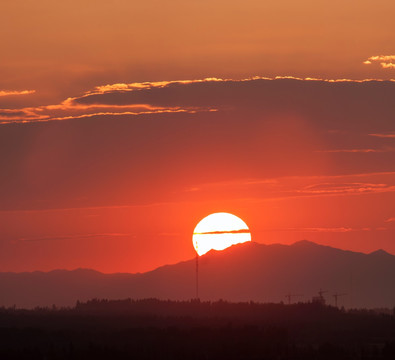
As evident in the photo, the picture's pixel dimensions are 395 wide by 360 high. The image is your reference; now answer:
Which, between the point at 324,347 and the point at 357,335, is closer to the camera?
the point at 324,347

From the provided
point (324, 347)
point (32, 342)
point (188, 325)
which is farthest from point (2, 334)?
point (324, 347)

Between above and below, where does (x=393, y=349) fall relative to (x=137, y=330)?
below

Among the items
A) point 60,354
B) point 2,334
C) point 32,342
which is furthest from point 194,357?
point 2,334

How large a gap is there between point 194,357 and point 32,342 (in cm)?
3404

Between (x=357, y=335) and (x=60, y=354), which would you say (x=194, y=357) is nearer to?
(x=60, y=354)

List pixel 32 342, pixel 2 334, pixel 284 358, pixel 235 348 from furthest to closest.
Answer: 1. pixel 2 334
2. pixel 32 342
3. pixel 235 348
4. pixel 284 358

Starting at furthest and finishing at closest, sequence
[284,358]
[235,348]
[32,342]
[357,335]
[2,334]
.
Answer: [357,335] < [2,334] < [32,342] < [235,348] < [284,358]

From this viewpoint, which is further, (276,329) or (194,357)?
(276,329)

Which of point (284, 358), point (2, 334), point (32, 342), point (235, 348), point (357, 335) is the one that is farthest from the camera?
point (357, 335)

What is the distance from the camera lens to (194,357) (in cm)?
13325

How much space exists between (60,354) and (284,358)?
24925 millimetres

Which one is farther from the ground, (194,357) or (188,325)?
(188,325)

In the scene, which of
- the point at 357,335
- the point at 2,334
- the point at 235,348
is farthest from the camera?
the point at 357,335

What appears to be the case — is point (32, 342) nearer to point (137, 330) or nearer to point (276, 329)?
point (137, 330)
